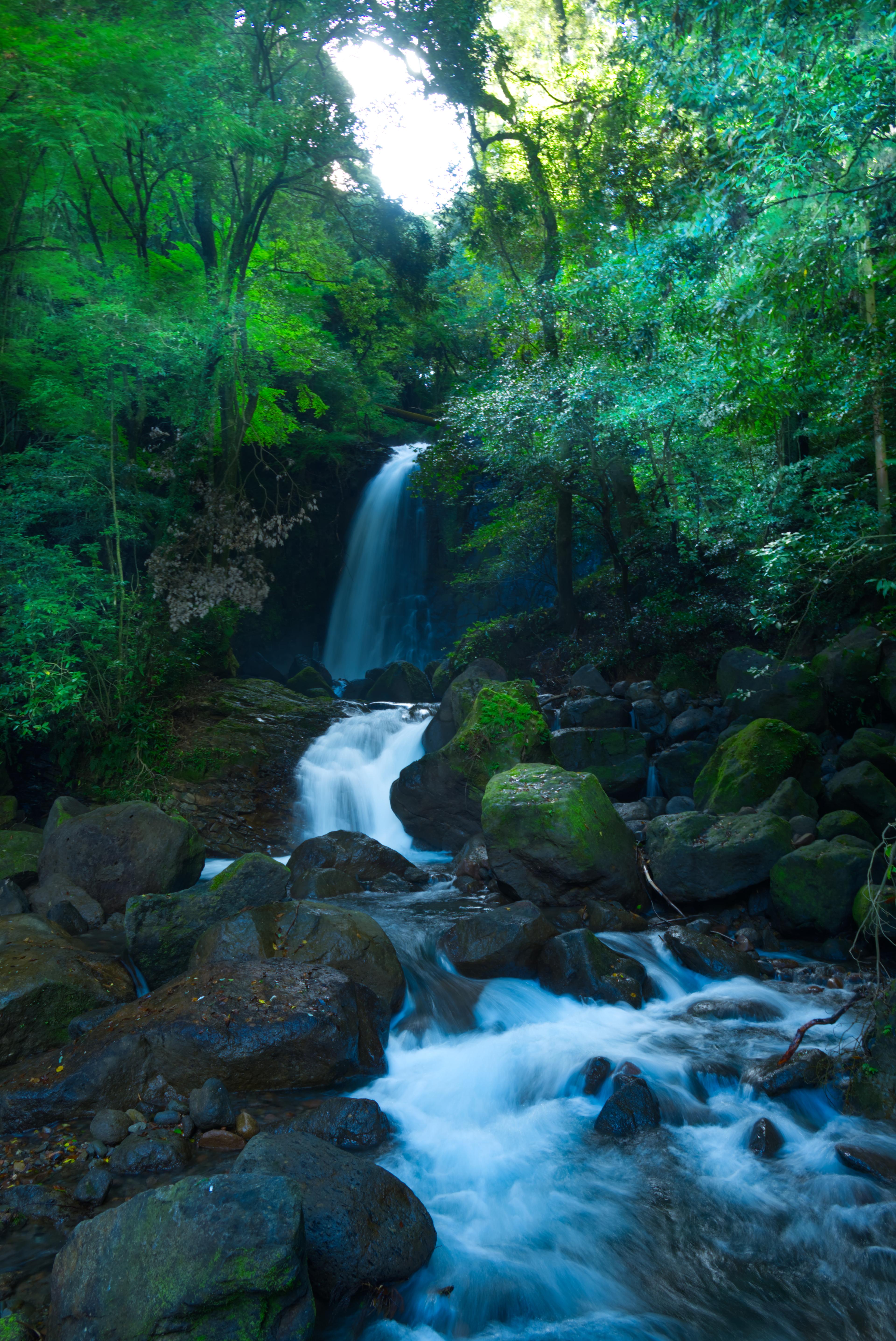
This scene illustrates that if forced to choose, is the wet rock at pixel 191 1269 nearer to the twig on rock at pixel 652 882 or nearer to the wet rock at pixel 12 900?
the wet rock at pixel 12 900

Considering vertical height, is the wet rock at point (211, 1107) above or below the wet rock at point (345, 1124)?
above

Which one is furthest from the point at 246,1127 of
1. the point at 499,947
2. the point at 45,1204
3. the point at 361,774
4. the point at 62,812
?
the point at 361,774

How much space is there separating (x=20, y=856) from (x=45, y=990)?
367 cm

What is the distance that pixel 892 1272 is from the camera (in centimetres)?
364

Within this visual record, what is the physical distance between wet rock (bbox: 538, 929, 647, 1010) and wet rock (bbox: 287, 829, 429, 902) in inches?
123

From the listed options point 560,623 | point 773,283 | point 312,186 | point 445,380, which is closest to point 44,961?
point 773,283

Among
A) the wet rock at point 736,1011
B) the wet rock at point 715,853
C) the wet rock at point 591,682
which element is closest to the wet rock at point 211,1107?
the wet rock at point 736,1011

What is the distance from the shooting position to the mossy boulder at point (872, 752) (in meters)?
8.95

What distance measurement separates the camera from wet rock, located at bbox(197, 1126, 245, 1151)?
4.11m

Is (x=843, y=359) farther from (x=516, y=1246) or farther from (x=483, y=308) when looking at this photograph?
(x=483, y=308)

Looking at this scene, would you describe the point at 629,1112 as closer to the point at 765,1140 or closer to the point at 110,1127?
the point at 765,1140

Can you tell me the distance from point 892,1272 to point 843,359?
28.2 ft

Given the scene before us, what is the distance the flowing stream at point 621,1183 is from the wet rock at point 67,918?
3.29 m

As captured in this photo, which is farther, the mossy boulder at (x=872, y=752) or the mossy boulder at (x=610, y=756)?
the mossy boulder at (x=610, y=756)
